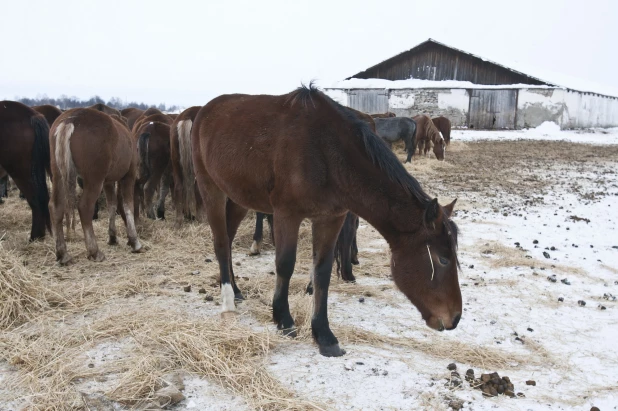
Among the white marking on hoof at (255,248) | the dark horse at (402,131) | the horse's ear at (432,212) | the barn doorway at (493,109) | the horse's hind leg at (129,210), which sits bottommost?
the white marking on hoof at (255,248)

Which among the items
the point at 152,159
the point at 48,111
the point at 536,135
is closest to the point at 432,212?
the point at 152,159

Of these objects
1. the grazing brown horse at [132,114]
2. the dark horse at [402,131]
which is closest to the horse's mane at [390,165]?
the grazing brown horse at [132,114]

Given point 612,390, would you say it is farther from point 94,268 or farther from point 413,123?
point 413,123

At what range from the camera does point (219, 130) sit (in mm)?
4004

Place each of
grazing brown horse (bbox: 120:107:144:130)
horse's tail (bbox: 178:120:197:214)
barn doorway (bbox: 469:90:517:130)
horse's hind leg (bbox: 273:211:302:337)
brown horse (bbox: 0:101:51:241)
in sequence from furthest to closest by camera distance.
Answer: barn doorway (bbox: 469:90:517:130) < grazing brown horse (bbox: 120:107:144:130) < horse's tail (bbox: 178:120:197:214) < brown horse (bbox: 0:101:51:241) < horse's hind leg (bbox: 273:211:302:337)

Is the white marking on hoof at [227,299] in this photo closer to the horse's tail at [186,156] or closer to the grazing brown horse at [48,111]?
the horse's tail at [186,156]

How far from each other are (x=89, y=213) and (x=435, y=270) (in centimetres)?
444

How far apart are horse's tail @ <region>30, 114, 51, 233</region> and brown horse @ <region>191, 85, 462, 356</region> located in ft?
11.2

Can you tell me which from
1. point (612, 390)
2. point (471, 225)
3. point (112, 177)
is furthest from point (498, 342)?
point (112, 177)

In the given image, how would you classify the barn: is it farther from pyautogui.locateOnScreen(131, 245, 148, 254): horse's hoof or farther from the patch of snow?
pyautogui.locateOnScreen(131, 245, 148, 254): horse's hoof

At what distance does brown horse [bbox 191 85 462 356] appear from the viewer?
303 cm

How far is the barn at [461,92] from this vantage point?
3020 centimetres

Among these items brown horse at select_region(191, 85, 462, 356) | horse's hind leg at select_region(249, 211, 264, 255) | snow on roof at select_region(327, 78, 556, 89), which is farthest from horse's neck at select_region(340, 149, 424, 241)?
snow on roof at select_region(327, 78, 556, 89)

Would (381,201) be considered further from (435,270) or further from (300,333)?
(300,333)
